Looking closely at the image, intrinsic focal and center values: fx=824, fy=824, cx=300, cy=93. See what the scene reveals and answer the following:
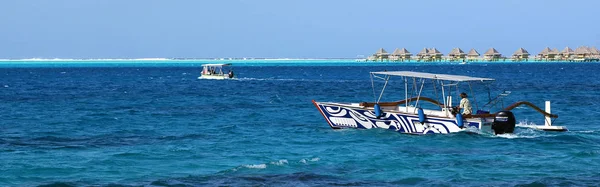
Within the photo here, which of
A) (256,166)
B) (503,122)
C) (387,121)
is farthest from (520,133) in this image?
(256,166)

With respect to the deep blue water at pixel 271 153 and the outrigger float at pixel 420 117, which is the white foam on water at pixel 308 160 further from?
the outrigger float at pixel 420 117

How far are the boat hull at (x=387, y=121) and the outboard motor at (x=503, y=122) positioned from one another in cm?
57

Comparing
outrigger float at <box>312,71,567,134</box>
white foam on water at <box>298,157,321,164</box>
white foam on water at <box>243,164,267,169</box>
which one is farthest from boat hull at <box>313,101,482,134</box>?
white foam on water at <box>243,164,267,169</box>

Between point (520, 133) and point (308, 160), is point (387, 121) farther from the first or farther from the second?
point (308, 160)

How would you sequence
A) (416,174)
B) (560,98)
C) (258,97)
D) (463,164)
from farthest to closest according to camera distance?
(258,97), (560,98), (463,164), (416,174)

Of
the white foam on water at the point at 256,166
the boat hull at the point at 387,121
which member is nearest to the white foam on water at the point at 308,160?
the white foam on water at the point at 256,166

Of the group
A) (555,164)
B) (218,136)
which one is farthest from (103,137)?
Answer: (555,164)

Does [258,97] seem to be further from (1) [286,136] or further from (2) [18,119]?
(1) [286,136]

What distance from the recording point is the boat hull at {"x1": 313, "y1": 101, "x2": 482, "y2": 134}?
2708 cm

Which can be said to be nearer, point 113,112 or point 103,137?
point 103,137

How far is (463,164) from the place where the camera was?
21312 mm

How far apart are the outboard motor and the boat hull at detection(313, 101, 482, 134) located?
571mm

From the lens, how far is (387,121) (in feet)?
93.0

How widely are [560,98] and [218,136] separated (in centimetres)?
2970
